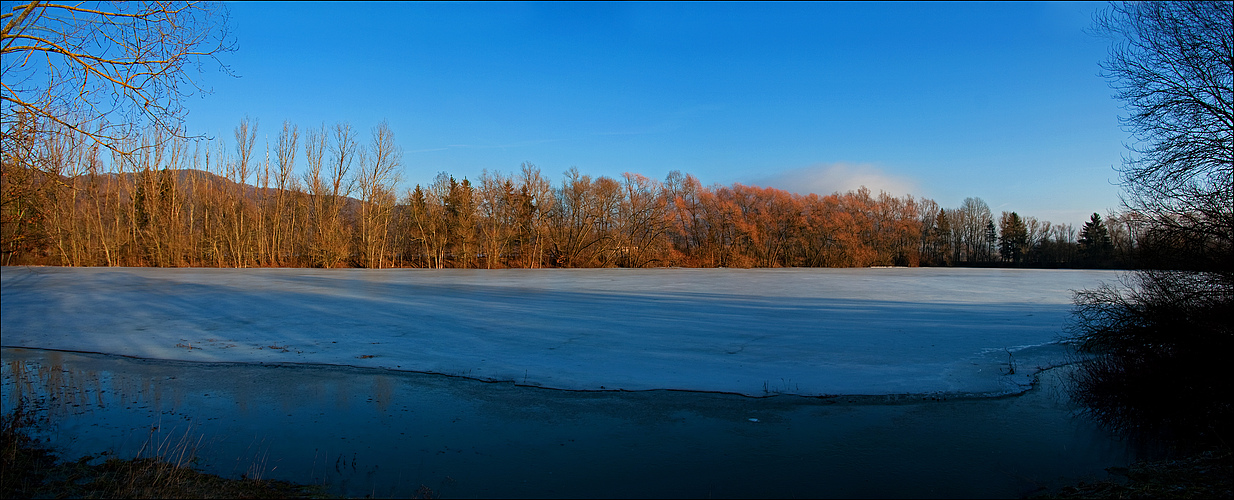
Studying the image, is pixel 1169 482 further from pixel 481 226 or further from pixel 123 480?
pixel 481 226

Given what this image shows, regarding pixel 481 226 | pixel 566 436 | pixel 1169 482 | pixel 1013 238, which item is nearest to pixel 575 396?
pixel 566 436

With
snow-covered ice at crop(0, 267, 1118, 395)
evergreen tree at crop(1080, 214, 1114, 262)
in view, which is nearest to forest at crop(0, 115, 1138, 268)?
evergreen tree at crop(1080, 214, 1114, 262)

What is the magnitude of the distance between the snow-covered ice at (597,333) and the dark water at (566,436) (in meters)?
0.76

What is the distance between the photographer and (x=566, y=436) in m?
5.75

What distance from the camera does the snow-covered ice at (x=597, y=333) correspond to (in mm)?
8109

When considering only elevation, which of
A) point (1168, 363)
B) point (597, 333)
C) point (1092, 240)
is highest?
Answer: point (1092, 240)

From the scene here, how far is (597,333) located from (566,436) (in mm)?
5196

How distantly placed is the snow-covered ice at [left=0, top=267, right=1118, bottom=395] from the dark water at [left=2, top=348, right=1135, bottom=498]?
2.49 ft

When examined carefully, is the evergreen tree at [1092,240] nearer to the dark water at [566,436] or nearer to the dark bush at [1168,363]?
the dark bush at [1168,363]

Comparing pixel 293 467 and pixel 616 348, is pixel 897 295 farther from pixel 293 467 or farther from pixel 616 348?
pixel 293 467

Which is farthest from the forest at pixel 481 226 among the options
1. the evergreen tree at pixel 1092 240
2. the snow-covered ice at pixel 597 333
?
the snow-covered ice at pixel 597 333

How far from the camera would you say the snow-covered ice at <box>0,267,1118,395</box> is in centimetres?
811

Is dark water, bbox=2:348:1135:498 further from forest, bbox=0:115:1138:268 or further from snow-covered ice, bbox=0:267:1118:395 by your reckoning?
forest, bbox=0:115:1138:268

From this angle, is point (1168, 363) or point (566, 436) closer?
point (566, 436)
